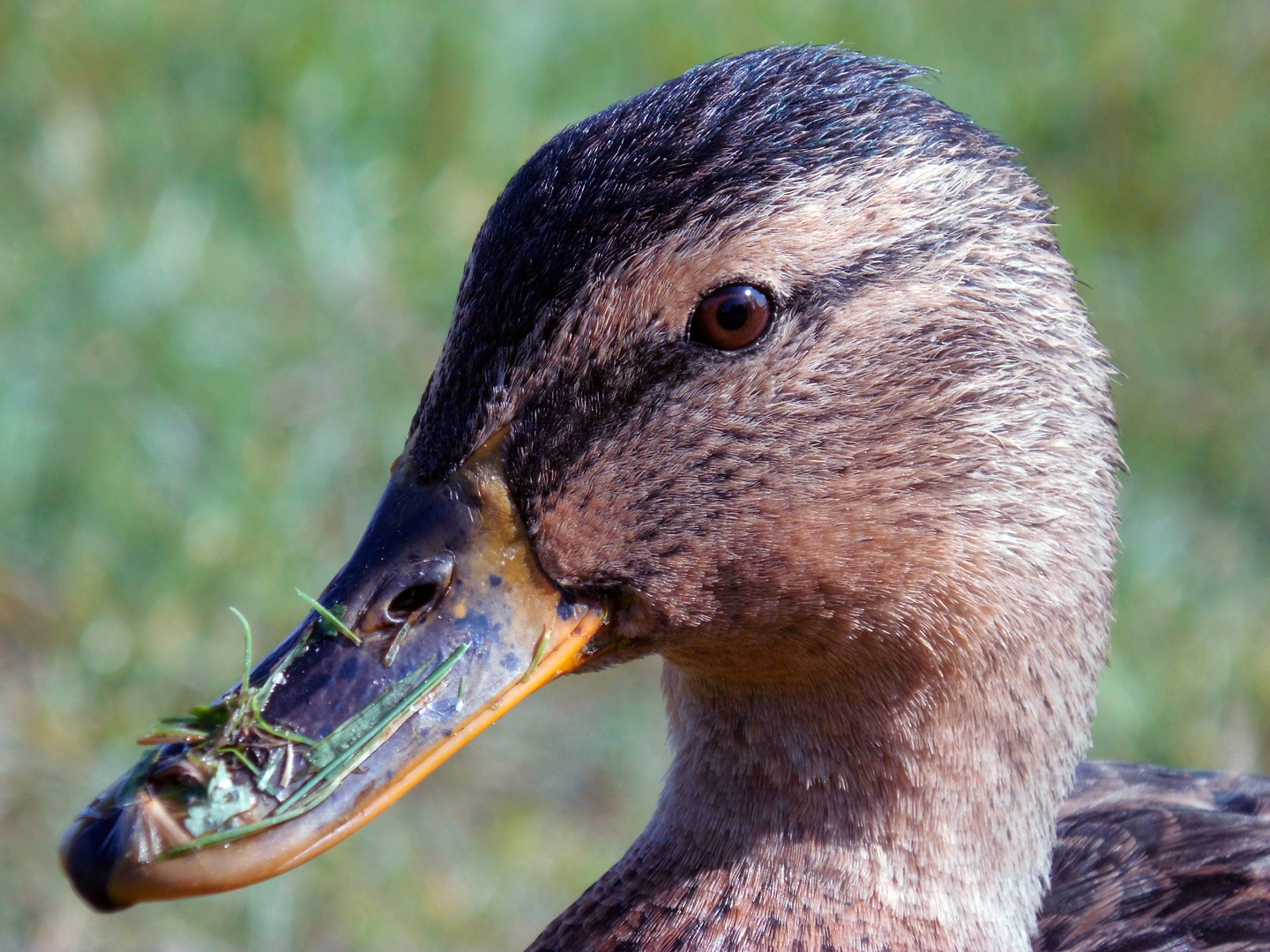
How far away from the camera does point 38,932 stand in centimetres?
324

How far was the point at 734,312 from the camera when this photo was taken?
1.91 meters

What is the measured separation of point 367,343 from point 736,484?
9.55 ft

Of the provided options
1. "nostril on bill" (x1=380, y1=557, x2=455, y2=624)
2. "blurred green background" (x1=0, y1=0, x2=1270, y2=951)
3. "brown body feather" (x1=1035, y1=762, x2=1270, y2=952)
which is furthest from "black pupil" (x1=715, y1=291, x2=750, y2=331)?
"blurred green background" (x1=0, y1=0, x2=1270, y2=951)

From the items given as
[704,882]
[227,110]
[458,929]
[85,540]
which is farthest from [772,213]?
[227,110]

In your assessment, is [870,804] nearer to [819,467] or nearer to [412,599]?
[819,467]

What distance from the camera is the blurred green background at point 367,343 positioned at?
3648 millimetres

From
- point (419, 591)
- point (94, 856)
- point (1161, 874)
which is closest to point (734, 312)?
point (419, 591)

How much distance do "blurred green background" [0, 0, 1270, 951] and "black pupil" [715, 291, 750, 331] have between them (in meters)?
1.85

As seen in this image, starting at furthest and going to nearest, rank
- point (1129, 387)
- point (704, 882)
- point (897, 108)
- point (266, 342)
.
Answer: point (1129, 387) < point (266, 342) < point (704, 882) < point (897, 108)

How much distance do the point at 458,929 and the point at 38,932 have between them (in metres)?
0.88

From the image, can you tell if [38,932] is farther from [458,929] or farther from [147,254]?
[147,254]

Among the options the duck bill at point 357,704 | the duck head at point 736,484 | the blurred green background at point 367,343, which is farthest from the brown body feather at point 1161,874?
the blurred green background at point 367,343

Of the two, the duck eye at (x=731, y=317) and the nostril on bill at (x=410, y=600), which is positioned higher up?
the duck eye at (x=731, y=317)

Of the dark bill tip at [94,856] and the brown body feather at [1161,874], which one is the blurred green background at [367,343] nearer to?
the brown body feather at [1161,874]
